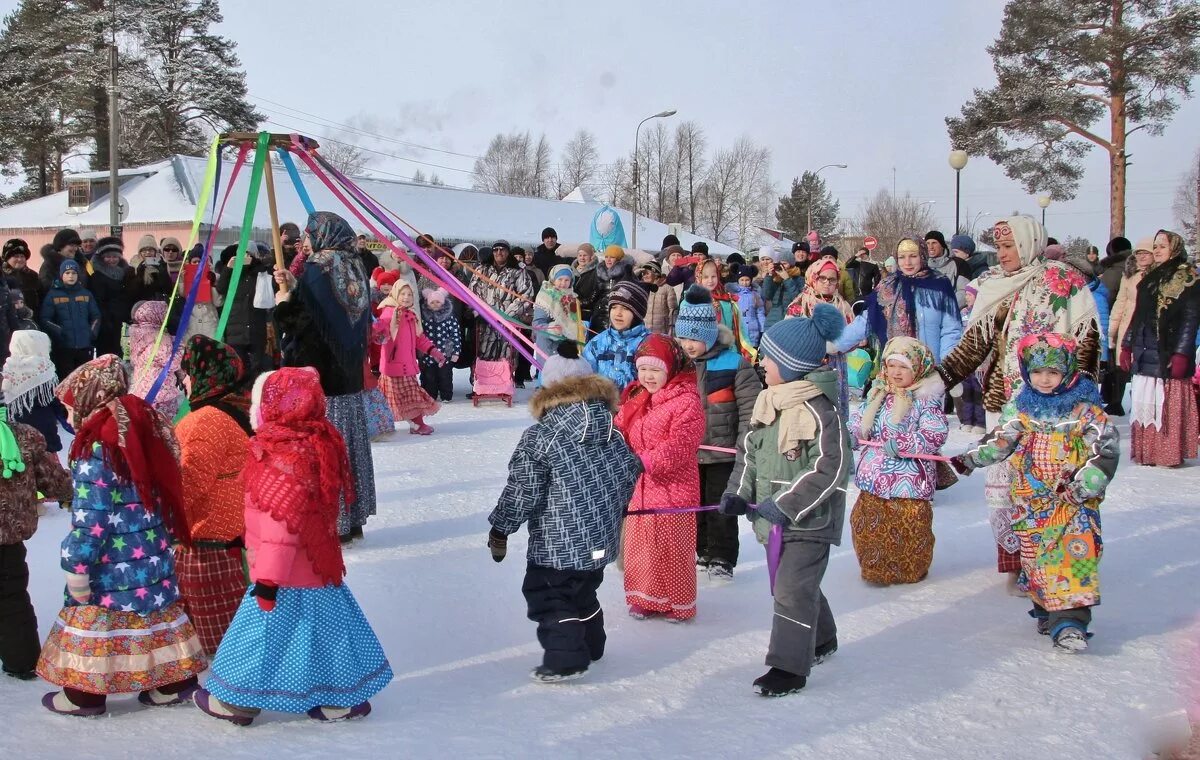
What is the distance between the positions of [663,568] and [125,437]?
2.64m

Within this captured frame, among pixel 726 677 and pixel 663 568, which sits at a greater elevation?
pixel 663 568

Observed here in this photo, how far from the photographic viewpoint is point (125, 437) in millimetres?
4086

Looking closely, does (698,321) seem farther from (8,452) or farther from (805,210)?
(805,210)

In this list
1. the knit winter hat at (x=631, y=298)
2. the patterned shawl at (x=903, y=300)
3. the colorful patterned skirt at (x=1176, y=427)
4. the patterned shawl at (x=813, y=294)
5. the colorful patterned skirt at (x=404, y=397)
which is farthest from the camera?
the colorful patterned skirt at (x=404, y=397)

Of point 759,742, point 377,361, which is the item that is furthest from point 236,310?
point 759,742

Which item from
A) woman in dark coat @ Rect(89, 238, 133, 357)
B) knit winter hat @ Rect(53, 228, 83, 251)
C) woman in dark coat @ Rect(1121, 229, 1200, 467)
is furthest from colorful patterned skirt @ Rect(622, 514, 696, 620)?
woman in dark coat @ Rect(89, 238, 133, 357)

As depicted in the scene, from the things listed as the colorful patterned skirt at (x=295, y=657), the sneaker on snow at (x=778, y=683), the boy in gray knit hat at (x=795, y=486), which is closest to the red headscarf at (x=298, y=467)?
the colorful patterned skirt at (x=295, y=657)

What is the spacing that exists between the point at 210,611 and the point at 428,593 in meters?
1.36

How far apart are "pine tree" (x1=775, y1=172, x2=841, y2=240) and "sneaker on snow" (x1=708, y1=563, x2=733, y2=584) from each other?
72.4m

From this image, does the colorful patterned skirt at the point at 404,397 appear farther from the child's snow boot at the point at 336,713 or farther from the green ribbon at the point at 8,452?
Result: the child's snow boot at the point at 336,713

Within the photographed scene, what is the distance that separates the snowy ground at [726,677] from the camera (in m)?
3.92

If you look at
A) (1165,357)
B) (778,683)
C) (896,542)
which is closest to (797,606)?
(778,683)

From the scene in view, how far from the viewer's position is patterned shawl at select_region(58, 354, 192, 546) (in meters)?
4.05

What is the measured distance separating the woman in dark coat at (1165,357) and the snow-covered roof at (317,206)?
20.0 m
